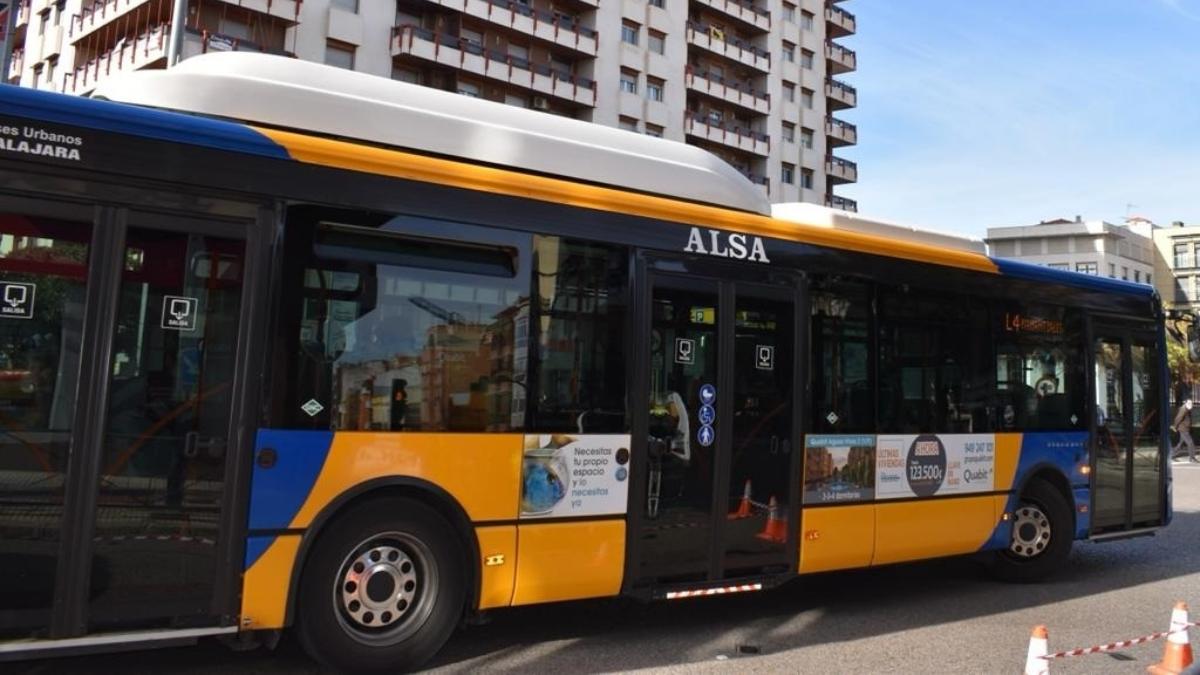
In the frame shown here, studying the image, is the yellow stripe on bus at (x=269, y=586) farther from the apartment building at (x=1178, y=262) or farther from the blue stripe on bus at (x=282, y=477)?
the apartment building at (x=1178, y=262)

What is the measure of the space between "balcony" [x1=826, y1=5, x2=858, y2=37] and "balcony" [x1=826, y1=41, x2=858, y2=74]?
927mm

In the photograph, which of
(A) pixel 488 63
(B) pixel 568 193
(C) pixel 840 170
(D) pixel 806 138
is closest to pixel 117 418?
(B) pixel 568 193

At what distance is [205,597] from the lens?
14.0 feet

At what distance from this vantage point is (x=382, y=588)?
188 inches

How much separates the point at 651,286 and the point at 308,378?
2.32m

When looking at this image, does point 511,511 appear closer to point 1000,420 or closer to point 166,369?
point 166,369

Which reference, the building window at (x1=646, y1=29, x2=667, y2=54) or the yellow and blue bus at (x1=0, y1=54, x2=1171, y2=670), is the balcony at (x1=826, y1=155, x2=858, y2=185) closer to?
the building window at (x1=646, y1=29, x2=667, y2=54)

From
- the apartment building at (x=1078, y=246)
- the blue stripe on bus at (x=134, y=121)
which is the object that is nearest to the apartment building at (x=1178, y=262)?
the apartment building at (x=1078, y=246)

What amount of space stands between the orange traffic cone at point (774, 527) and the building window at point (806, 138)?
51.5 m

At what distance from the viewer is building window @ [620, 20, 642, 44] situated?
4512 centimetres

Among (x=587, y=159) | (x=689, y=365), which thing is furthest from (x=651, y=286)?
(x=587, y=159)

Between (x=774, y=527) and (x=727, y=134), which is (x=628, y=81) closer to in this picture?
(x=727, y=134)

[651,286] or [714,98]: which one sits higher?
[714,98]

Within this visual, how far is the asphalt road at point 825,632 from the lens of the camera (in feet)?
16.9
